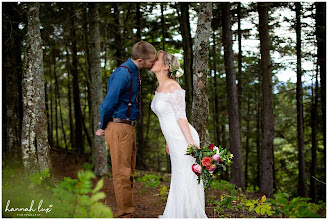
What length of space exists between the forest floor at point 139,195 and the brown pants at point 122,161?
0.79 meters

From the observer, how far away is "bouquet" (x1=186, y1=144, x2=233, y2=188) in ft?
14.5

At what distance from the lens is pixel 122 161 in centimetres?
480

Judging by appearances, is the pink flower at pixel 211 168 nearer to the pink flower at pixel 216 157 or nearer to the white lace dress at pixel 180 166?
the pink flower at pixel 216 157

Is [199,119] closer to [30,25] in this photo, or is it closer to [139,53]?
[139,53]

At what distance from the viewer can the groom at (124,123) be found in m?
4.75

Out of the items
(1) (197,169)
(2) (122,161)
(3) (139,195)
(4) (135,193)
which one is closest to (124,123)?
(2) (122,161)

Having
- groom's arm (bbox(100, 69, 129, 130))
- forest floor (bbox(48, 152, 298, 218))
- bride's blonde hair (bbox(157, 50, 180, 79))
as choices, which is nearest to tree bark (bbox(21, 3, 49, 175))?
forest floor (bbox(48, 152, 298, 218))

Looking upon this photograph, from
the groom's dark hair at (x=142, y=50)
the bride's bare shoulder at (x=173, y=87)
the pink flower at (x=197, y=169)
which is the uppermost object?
the groom's dark hair at (x=142, y=50)

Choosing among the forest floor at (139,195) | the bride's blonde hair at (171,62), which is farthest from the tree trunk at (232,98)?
the bride's blonde hair at (171,62)

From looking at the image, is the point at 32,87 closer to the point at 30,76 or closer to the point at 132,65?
the point at 30,76

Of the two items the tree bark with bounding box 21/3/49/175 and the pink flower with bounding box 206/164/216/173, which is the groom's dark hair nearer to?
the pink flower with bounding box 206/164/216/173

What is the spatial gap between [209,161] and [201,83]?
2.02 meters

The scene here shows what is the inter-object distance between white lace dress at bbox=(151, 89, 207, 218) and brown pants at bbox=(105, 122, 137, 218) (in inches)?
22.5

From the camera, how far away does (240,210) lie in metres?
6.14
